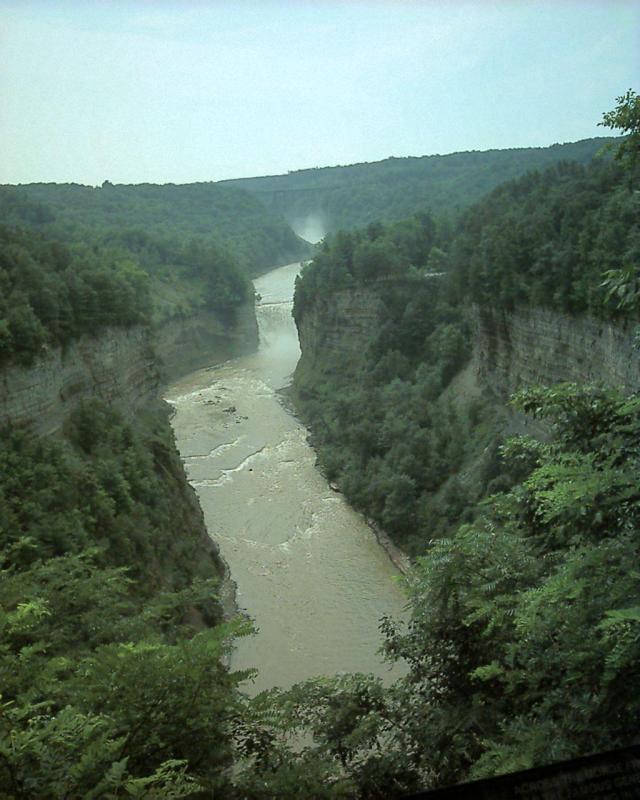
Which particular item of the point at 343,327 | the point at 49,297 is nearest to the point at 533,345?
the point at 49,297

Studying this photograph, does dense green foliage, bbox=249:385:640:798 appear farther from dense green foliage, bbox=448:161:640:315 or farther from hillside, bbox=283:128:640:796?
dense green foliage, bbox=448:161:640:315

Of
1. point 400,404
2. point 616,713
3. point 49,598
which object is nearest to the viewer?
point 616,713

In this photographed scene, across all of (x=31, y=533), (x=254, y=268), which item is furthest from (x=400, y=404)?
(x=254, y=268)

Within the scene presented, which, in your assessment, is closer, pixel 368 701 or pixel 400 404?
pixel 368 701

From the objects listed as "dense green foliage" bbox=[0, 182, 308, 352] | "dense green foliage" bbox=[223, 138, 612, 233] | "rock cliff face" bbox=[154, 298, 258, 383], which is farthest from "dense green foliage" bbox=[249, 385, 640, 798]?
"dense green foliage" bbox=[223, 138, 612, 233]

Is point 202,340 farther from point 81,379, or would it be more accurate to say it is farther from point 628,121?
point 628,121

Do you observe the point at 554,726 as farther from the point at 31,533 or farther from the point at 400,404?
the point at 400,404
